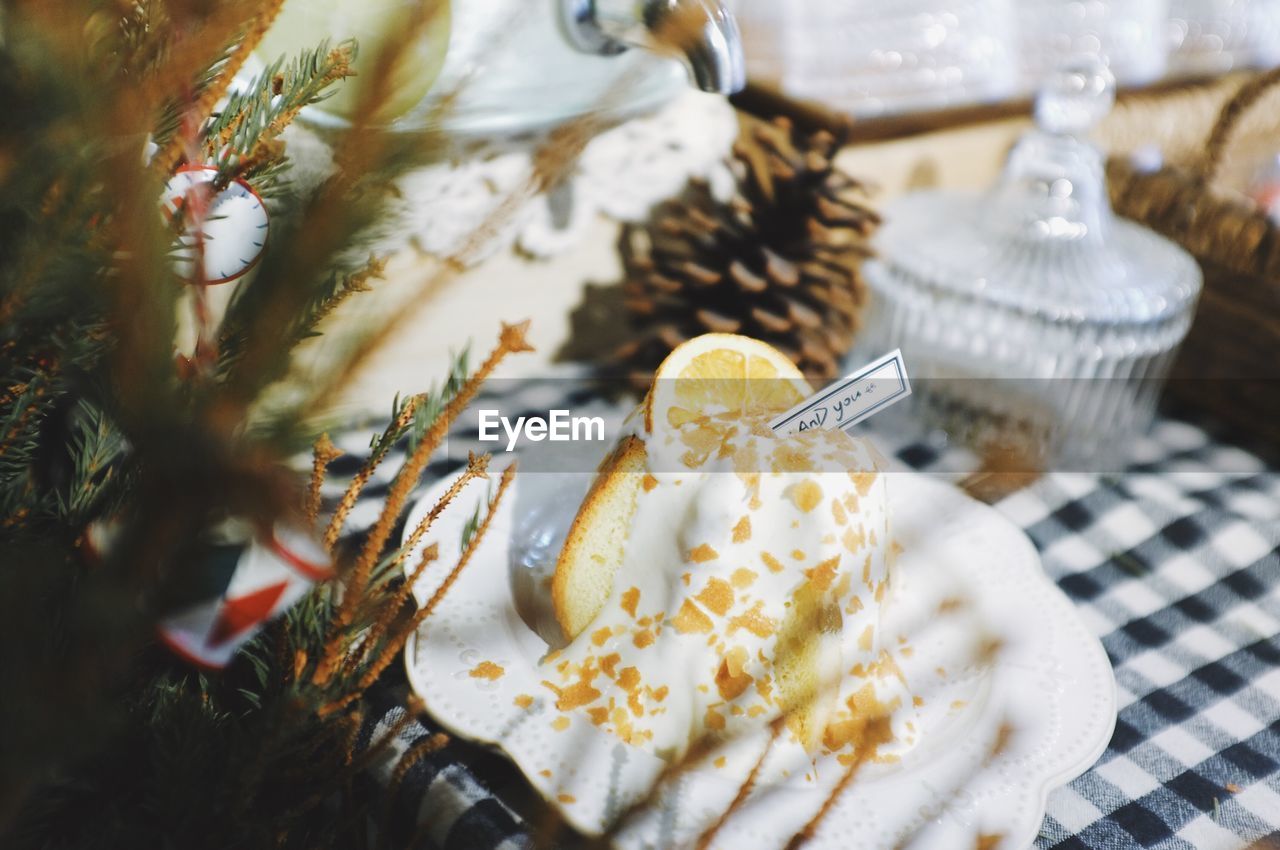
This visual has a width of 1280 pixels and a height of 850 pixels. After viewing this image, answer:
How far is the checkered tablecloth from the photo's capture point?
401 millimetres

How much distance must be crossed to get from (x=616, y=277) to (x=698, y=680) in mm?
449

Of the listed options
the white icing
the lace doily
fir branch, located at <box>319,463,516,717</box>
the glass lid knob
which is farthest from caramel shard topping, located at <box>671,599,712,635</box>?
the glass lid knob

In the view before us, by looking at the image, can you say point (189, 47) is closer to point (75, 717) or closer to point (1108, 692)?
point (75, 717)

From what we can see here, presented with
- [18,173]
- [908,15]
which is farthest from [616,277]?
[18,173]

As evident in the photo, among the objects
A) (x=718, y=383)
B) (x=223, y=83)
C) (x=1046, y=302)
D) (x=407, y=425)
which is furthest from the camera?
(x=1046, y=302)

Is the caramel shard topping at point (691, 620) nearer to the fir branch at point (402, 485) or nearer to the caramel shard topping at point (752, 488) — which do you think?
the caramel shard topping at point (752, 488)

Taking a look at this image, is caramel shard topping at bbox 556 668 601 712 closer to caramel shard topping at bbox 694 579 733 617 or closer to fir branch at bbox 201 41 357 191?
caramel shard topping at bbox 694 579 733 617

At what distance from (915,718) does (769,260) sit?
1.22 ft

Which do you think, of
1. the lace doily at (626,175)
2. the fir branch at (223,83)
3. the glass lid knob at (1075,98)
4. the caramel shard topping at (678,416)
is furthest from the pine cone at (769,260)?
the fir branch at (223,83)

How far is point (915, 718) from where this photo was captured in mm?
414

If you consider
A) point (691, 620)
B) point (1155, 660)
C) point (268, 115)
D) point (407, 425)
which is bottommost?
point (1155, 660)

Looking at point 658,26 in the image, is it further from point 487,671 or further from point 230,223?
point 487,671

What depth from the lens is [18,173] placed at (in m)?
0.19

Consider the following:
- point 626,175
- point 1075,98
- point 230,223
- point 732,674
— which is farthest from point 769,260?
point 230,223
